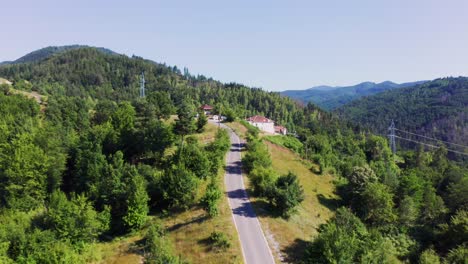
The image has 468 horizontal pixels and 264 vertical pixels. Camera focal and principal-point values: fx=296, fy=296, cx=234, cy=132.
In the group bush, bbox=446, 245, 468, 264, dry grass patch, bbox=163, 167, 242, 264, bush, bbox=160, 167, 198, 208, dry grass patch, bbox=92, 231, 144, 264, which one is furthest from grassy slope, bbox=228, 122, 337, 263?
dry grass patch, bbox=92, 231, 144, 264

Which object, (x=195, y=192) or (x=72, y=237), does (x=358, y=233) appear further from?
(x=72, y=237)

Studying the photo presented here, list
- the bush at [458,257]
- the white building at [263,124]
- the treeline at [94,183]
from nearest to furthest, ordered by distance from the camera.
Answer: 1. the bush at [458,257]
2. the treeline at [94,183]
3. the white building at [263,124]

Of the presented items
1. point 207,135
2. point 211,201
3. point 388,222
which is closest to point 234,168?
point 211,201

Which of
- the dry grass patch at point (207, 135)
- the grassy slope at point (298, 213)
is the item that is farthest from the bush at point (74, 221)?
the dry grass patch at point (207, 135)

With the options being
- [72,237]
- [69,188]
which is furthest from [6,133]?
[72,237]

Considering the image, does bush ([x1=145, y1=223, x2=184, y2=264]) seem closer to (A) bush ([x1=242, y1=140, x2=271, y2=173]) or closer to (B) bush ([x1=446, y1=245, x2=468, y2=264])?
(A) bush ([x1=242, y1=140, x2=271, y2=173])

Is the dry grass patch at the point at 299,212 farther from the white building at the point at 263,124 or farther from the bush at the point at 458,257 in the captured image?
the white building at the point at 263,124

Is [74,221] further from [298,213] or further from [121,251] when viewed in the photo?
[298,213]
